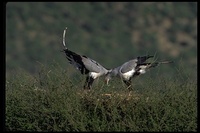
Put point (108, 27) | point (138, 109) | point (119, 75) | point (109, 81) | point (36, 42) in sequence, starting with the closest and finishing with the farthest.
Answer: point (138, 109) < point (109, 81) < point (119, 75) < point (36, 42) < point (108, 27)

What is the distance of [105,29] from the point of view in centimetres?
4075

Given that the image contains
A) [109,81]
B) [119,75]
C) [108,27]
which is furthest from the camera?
[108,27]

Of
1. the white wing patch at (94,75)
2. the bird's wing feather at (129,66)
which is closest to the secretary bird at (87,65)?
the white wing patch at (94,75)

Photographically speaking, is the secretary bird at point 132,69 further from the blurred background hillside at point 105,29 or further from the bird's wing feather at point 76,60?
the blurred background hillside at point 105,29

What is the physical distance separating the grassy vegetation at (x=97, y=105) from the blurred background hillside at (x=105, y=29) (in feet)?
83.7

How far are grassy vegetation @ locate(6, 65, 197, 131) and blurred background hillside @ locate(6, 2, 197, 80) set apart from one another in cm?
2551

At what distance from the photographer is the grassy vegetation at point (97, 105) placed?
395 inches

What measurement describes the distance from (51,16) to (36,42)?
11.5ft

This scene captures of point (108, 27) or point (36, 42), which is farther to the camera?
point (108, 27)

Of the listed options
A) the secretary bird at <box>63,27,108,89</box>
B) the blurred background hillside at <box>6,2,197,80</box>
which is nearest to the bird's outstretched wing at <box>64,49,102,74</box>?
the secretary bird at <box>63,27,108,89</box>

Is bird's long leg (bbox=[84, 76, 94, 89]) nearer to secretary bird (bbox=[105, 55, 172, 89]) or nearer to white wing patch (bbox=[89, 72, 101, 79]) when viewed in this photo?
white wing patch (bbox=[89, 72, 101, 79])

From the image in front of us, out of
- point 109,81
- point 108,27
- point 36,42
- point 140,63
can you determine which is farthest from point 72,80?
point 108,27
